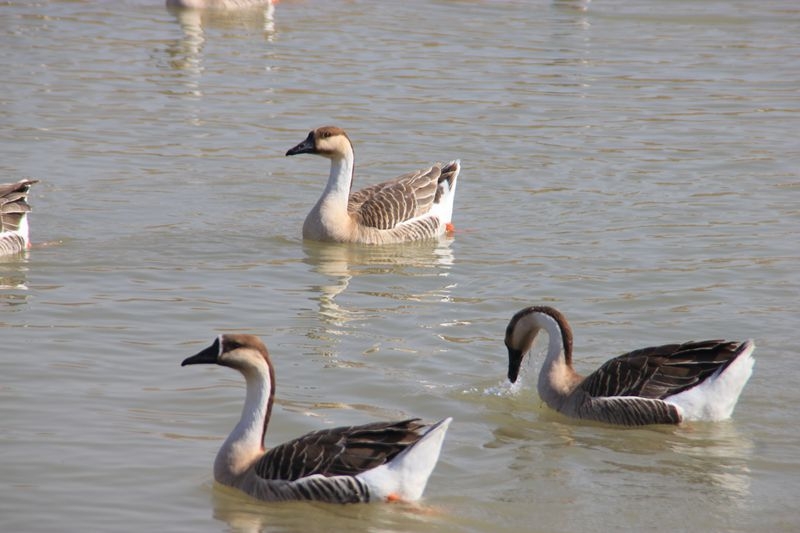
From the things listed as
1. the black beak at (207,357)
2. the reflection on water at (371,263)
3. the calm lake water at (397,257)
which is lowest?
the reflection on water at (371,263)

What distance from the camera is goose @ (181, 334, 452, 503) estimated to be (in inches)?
316

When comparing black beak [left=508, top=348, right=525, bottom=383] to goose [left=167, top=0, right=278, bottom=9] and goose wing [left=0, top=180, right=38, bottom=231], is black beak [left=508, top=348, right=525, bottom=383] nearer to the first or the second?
goose wing [left=0, top=180, right=38, bottom=231]

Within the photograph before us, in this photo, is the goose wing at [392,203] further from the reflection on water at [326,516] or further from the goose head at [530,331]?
the reflection on water at [326,516]

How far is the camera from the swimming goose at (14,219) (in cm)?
1405

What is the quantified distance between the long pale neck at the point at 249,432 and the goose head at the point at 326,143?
7223 mm

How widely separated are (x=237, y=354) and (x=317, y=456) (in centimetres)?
80

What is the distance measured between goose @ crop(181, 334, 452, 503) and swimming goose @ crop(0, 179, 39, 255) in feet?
20.9

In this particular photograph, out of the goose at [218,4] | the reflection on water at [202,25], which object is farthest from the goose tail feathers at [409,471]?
the goose at [218,4]

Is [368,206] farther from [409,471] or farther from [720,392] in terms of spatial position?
[409,471]

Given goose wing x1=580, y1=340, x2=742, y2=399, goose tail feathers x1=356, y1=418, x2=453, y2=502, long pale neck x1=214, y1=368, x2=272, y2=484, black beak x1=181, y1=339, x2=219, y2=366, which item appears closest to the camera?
goose tail feathers x1=356, y1=418, x2=453, y2=502

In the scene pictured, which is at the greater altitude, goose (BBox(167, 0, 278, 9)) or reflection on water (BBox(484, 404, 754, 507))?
goose (BBox(167, 0, 278, 9))

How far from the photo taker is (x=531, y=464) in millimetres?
9266

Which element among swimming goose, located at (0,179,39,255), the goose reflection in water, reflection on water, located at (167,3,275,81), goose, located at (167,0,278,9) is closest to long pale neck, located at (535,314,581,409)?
swimming goose, located at (0,179,39,255)

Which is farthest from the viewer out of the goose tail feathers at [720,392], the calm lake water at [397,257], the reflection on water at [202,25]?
the reflection on water at [202,25]
